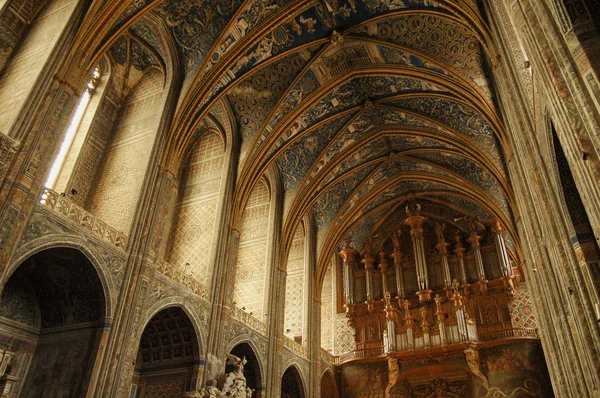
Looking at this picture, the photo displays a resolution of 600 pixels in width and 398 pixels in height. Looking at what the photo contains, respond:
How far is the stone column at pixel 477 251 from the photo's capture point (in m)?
19.0

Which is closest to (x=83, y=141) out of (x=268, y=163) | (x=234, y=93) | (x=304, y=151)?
(x=234, y=93)

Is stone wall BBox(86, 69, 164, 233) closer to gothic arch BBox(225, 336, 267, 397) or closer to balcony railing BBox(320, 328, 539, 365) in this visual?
gothic arch BBox(225, 336, 267, 397)

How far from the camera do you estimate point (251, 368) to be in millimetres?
14484

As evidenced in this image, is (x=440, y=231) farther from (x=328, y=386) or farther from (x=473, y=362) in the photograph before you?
(x=328, y=386)

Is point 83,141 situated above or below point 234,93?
below

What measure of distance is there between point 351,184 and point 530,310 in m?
8.73

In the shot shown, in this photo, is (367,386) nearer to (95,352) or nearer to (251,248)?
(251,248)

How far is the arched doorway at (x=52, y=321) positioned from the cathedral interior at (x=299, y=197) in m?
0.05

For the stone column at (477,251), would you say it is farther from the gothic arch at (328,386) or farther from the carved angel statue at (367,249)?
the gothic arch at (328,386)

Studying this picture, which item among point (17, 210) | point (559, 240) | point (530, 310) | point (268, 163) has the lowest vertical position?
point (559, 240)

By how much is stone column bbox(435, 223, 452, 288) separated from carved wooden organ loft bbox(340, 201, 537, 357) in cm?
4

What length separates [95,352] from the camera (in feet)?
29.7

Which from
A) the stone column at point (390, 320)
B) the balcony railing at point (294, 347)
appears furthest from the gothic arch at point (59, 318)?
the stone column at point (390, 320)

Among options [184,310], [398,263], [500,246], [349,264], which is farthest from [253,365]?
[500,246]
